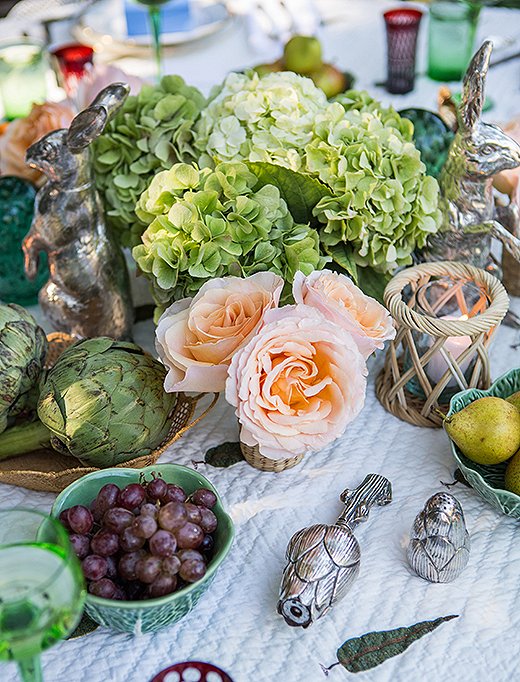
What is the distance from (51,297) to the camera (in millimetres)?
812

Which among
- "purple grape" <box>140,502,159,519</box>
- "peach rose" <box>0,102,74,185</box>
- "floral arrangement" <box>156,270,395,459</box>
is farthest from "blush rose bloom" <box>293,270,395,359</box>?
"peach rose" <box>0,102,74,185</box>

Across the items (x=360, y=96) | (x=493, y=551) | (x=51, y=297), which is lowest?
(x=493, y=551)

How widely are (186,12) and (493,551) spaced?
120cm

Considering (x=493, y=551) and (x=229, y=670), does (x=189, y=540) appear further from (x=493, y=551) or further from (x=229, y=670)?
(x=493, y=551)

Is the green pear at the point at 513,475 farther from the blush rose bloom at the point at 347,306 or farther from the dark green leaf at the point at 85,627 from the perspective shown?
the dark green leaf at the point at 85,627

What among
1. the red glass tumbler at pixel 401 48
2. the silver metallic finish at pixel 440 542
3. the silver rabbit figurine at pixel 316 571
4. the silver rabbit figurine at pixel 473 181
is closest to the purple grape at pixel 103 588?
the silver rabbit figurine at pixel 316 571

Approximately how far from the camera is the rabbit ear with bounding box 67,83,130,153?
0.69 m

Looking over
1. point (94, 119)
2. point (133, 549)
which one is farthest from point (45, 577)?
point (94, 119)

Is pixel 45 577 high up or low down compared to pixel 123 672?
up

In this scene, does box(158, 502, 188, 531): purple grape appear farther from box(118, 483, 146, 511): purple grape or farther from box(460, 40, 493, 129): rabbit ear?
box(460, 40, 493, 129): rabbit ear

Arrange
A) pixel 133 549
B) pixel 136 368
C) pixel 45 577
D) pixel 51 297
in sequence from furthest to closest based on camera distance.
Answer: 1. pixel 51 297
2. pixel 136 368
3. pixel 133 549
4. pixel 45 577

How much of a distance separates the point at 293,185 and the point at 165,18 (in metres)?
0.89

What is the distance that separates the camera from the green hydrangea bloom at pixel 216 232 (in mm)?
691

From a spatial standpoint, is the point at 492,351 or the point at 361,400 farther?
the point at 492,351
